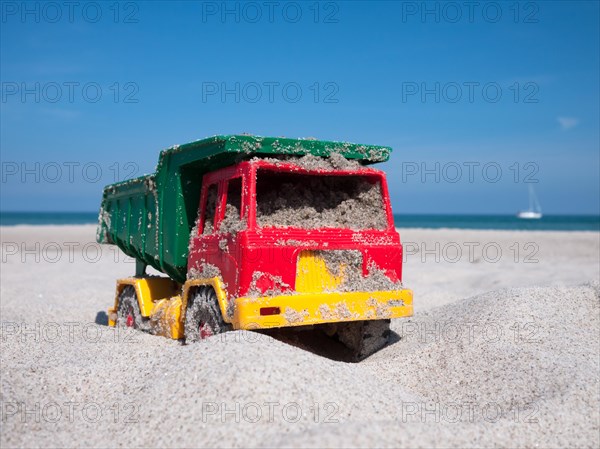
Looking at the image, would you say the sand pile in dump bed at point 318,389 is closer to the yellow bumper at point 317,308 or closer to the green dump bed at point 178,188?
the yellow bumper at point 317,308

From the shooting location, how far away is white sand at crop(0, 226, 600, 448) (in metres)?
4.28

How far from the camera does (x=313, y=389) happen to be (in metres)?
4.61

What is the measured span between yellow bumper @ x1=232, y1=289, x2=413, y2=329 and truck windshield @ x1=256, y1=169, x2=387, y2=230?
0.76 m

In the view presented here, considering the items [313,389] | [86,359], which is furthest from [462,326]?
[86,359]

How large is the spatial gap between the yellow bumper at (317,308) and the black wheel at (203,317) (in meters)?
0.50

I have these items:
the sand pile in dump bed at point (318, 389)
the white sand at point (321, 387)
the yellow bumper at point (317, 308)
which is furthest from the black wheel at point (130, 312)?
the yellow bumper at point (317, 308)

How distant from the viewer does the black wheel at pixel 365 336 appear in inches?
271

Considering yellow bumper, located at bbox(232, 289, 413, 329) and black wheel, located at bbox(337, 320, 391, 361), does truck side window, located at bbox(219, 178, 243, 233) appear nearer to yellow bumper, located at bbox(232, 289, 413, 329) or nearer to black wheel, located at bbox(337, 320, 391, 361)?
yellow bumper, located at bbox(232, 289, 413, 329)

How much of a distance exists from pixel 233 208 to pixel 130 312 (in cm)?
322

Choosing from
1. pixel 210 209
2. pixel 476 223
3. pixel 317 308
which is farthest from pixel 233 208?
pixel 476 223

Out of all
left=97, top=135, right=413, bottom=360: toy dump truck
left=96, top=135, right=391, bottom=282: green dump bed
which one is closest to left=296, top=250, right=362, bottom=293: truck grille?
left=97, top=135, right=413, bottom=360: toy dump truck

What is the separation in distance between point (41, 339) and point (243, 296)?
9.13 feet

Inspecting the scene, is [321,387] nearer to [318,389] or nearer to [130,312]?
[318,389]

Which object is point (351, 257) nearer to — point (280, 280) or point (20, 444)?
point (280, 280)
